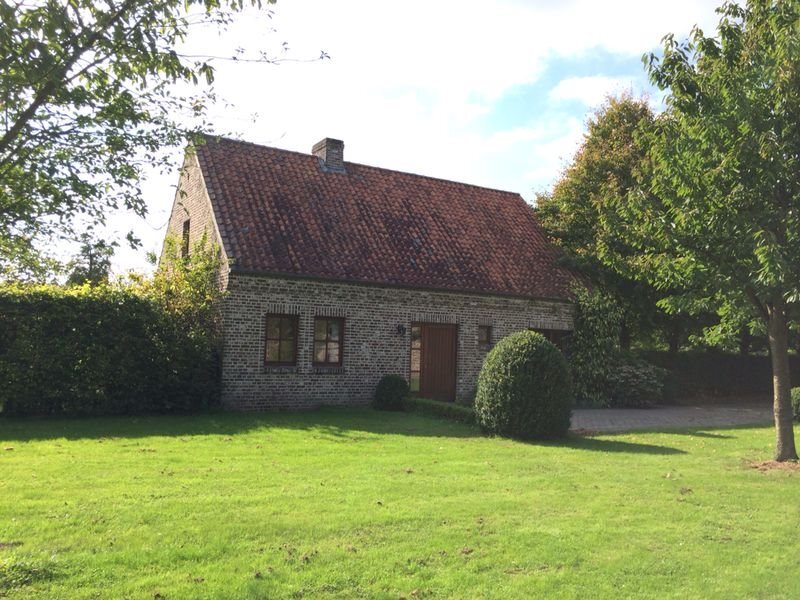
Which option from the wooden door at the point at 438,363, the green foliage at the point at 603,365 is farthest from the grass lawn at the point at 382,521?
the green foliage at the point at 603,365

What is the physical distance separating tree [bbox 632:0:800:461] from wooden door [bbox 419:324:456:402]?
810cm

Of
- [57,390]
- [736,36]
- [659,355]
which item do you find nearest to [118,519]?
[57,390]

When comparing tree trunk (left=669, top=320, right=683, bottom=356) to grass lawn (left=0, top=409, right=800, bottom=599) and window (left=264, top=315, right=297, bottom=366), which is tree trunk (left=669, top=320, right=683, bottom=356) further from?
window (left=264, top=315, right=297, bottom=366)

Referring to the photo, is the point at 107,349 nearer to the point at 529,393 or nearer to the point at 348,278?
the point at 348,278

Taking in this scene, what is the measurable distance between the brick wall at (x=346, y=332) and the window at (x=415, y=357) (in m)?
0.28

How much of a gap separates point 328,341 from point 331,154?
6.66 metres

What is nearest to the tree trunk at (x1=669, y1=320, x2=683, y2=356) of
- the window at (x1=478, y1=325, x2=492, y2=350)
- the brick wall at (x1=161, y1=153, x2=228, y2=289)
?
the window at (x1=478, y1=325, x2=492, y2=350)

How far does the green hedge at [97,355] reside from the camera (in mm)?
12633

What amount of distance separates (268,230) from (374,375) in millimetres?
4562

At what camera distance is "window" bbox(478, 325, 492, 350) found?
18.5 m

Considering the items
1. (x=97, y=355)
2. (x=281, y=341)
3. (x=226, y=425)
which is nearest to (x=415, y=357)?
(x=281, y=341)

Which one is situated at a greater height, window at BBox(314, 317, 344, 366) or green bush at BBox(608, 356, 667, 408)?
window at BBox(314, 317, 344, 366)

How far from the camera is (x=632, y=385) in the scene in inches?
778

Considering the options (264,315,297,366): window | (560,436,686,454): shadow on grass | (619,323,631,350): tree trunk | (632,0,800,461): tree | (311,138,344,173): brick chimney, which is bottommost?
(560,436,686,454): shadow on grass
